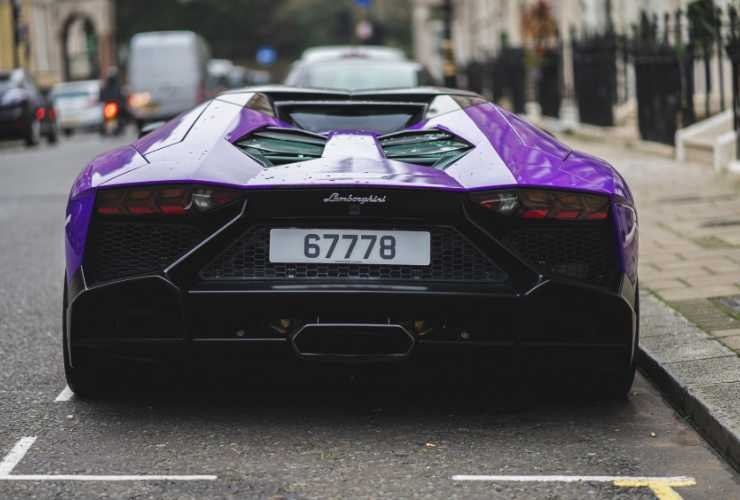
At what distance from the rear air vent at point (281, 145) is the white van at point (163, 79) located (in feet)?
90.3

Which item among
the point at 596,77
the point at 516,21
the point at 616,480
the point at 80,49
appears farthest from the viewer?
the point at 80,49

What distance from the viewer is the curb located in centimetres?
414

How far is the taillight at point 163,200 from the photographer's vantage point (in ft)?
13.7

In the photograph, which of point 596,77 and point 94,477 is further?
point 596,77

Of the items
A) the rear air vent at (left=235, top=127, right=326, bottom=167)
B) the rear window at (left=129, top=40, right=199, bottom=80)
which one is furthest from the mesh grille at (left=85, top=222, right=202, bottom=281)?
the rear window at (left=129, top=40, right=199, bottom=80)

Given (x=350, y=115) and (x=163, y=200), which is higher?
(x=350, y=115)

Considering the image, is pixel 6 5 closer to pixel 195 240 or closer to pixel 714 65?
pixel 714 65

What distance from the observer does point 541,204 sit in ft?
13.8

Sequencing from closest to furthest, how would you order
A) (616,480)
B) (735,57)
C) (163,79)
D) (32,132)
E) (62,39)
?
(616,480), (735,57), (32,132), (163,79), (62,39)

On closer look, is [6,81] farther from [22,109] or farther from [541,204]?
[541,204]

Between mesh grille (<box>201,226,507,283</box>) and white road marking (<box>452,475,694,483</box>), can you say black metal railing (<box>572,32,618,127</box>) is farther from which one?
white road marking (<box>452,475,694,483</box>)

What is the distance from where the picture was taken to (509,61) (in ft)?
96.0

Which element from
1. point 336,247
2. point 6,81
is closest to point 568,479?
point 336,247

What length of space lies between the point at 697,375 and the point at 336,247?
145 centimetres
